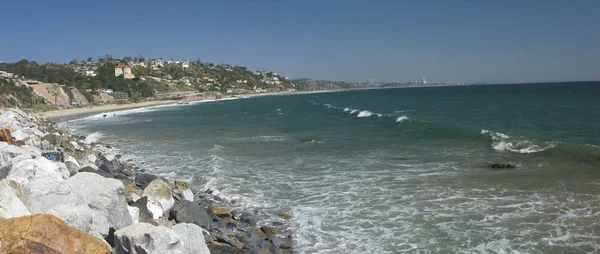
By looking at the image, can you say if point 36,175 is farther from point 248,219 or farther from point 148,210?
point 248,219

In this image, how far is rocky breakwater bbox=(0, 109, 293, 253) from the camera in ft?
17.6

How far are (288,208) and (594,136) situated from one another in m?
23.0

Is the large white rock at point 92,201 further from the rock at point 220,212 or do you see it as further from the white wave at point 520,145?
the white wave at point 520,145

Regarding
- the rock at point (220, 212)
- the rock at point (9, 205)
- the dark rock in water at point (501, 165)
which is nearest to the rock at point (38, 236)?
the rock at point (9, 205)

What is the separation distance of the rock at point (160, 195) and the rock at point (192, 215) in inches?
8.6

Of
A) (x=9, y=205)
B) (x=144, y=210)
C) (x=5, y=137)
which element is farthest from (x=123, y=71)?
(x=9, y=205)

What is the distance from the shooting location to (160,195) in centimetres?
1120

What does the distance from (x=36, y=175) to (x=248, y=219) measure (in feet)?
17.8

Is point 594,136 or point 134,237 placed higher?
point 134,237

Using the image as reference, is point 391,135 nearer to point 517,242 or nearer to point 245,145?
point 245,145

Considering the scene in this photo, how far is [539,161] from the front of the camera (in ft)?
63.2

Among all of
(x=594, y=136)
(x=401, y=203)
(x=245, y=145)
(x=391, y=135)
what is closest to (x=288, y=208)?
(x=401, y=203)

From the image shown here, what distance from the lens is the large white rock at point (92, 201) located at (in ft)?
23.2

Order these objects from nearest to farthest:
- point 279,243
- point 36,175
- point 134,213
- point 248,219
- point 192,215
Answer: point 36,175, point 134,213, point 279,243, point 192,215, point 248,219
